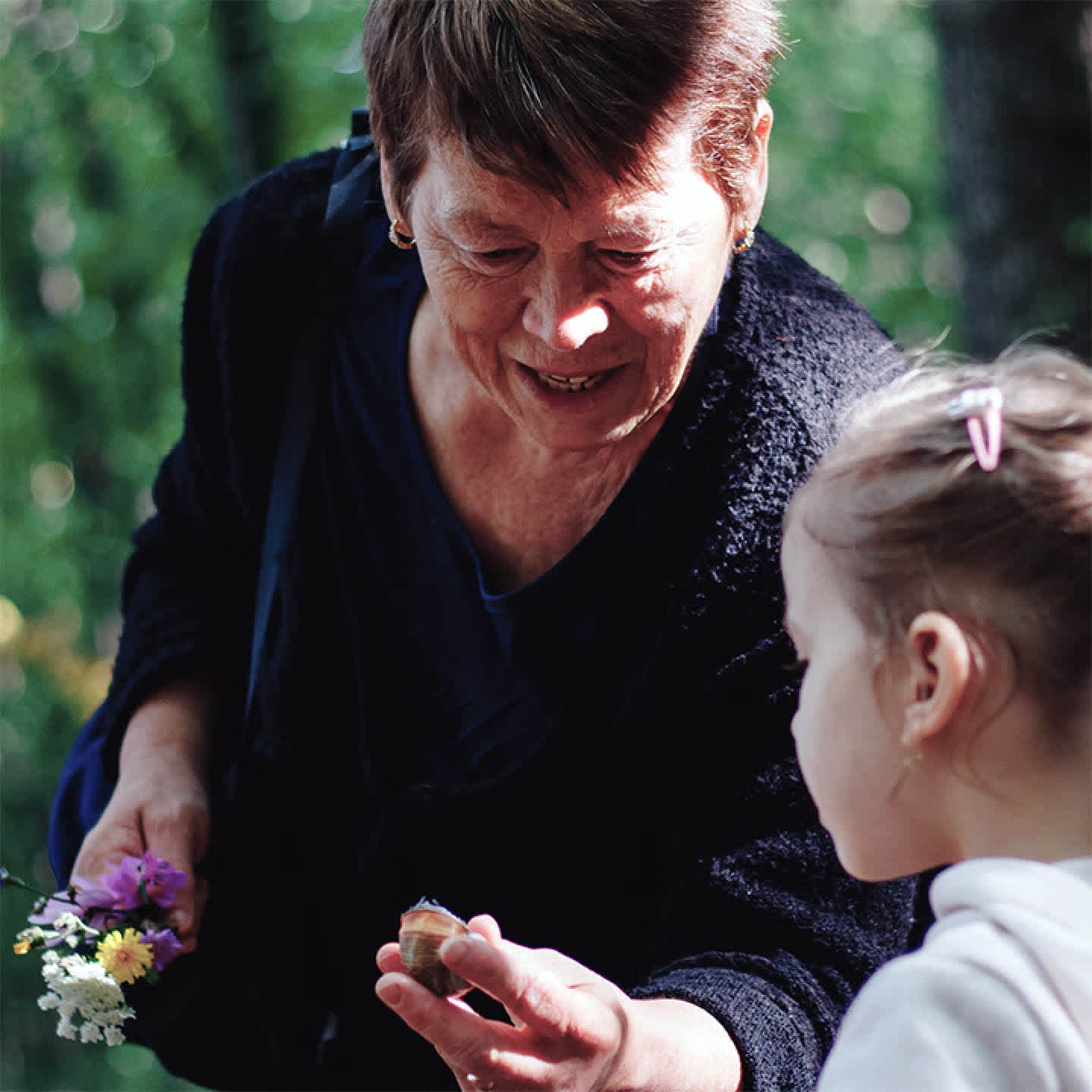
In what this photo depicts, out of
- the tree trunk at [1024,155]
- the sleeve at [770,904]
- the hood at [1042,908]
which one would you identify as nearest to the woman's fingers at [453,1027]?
the sleeve at [770,904]

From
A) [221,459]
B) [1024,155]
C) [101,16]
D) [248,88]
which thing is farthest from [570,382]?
[101,16]

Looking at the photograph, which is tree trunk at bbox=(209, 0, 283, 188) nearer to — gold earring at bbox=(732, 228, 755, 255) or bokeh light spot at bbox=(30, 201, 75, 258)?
bokeh light spot at bbox=(30, 201, 75, 258)

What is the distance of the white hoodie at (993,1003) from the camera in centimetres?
116

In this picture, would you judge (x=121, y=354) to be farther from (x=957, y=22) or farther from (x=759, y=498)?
(x=759, y=498)

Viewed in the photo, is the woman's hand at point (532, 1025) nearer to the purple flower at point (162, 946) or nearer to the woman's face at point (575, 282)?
the purple flower at point (162, 946)

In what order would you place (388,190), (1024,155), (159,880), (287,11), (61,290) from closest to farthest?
(388,190), (159,880), (1024,155), (287,11), (61,290)

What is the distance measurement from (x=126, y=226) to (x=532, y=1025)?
280 inches

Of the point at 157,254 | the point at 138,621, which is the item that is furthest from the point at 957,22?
the point at 157,254

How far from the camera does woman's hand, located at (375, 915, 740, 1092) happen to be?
4.53 feet

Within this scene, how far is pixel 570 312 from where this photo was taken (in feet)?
5.63

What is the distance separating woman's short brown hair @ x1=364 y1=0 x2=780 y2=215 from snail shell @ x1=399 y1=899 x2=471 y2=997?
2.70 ft

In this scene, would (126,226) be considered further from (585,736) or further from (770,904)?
(770,904)

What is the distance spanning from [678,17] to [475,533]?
0.80 metres

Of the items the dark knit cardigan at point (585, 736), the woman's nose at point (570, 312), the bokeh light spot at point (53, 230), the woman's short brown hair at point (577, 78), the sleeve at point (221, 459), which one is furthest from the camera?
the bokeh light spot at point (53, 230)
